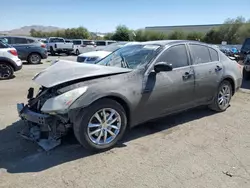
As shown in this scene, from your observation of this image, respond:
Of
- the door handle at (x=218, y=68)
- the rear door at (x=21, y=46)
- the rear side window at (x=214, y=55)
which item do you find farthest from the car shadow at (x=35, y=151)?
the rear door at (x=21, y=46)

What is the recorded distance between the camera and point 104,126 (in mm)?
3844

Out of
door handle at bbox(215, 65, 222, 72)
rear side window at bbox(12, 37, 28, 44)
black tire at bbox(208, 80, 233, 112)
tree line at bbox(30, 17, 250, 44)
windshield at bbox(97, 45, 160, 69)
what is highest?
tree line at bbox(30, 17, 250, 44)

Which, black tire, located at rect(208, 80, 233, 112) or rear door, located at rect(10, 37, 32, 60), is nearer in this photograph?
black tire, located at rect(208, 80, 233, 112)

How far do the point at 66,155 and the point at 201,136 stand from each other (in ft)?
7.32

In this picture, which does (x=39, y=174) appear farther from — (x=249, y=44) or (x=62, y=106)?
(x=249, y=44)

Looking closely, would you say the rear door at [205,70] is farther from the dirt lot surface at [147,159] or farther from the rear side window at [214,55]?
the dirt lot surface at [147,159]

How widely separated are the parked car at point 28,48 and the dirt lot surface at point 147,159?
11996 millimetres

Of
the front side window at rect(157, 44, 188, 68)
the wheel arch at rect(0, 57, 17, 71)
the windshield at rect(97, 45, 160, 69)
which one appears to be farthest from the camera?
the wheel arch at rect(0, 57, 17, 71)

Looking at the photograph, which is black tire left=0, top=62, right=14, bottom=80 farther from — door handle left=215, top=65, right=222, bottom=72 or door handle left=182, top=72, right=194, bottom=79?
door handle left=215, top=65, right=222, bottom=72

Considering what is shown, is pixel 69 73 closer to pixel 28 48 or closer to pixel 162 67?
pixel 162 67

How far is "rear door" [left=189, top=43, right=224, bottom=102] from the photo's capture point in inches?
197

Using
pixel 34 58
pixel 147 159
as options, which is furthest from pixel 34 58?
pixel 147 159

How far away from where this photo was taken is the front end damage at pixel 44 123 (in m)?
3.69

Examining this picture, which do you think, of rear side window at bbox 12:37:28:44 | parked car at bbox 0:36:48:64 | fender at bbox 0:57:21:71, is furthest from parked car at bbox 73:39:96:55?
fender at bbox 0:57:21:71
